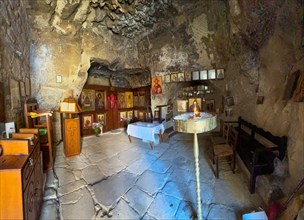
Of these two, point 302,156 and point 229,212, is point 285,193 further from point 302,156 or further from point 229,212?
point 229,212

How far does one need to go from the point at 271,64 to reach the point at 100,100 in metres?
6.81

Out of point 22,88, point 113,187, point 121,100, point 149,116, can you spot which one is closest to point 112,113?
point 121,100

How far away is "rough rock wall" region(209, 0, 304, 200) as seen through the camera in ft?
7.91

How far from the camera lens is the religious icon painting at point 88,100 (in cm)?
711

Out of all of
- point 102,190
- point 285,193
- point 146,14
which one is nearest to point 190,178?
point 285,193

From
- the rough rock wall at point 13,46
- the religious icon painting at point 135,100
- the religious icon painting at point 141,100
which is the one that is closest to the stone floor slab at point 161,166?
the rough rock wall at point 13,46

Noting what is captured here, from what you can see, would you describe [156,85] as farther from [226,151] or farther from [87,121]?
[226,151]

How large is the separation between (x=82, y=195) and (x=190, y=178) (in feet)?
6.87

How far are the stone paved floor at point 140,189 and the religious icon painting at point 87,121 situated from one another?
274cm

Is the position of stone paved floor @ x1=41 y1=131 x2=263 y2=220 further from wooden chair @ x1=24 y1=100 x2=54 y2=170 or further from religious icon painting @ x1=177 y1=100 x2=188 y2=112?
religious icon painting @ x1=177 y1=100 x2=188 y2=112

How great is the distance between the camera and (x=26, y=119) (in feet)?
11.0

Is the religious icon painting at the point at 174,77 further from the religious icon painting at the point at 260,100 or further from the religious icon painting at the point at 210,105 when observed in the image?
the religious icon painting at the point at 260,100

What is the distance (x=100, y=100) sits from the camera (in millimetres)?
7836

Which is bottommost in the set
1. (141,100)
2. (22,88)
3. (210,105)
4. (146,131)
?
(146,131)
